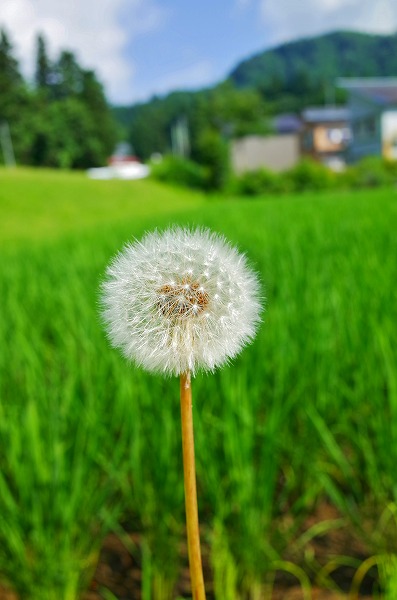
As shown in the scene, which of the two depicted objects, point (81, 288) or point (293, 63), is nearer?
point (81, 288)

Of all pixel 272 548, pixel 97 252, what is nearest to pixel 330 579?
pixel 272 548

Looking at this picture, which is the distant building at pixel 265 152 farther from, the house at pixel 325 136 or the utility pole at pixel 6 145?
the utility pole at pixel 6 145

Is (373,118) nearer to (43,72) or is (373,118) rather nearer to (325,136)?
(325,136)

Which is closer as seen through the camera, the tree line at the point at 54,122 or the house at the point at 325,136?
the tree line at the point at 54,122

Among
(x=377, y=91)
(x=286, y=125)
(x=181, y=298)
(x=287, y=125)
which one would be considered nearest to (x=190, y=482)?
(x=181, y=298)

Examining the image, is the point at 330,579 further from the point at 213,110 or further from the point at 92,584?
the point at 213,110

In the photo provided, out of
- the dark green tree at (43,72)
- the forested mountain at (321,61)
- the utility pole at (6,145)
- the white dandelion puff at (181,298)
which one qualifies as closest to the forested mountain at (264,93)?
the forested mountain at (321,61)
